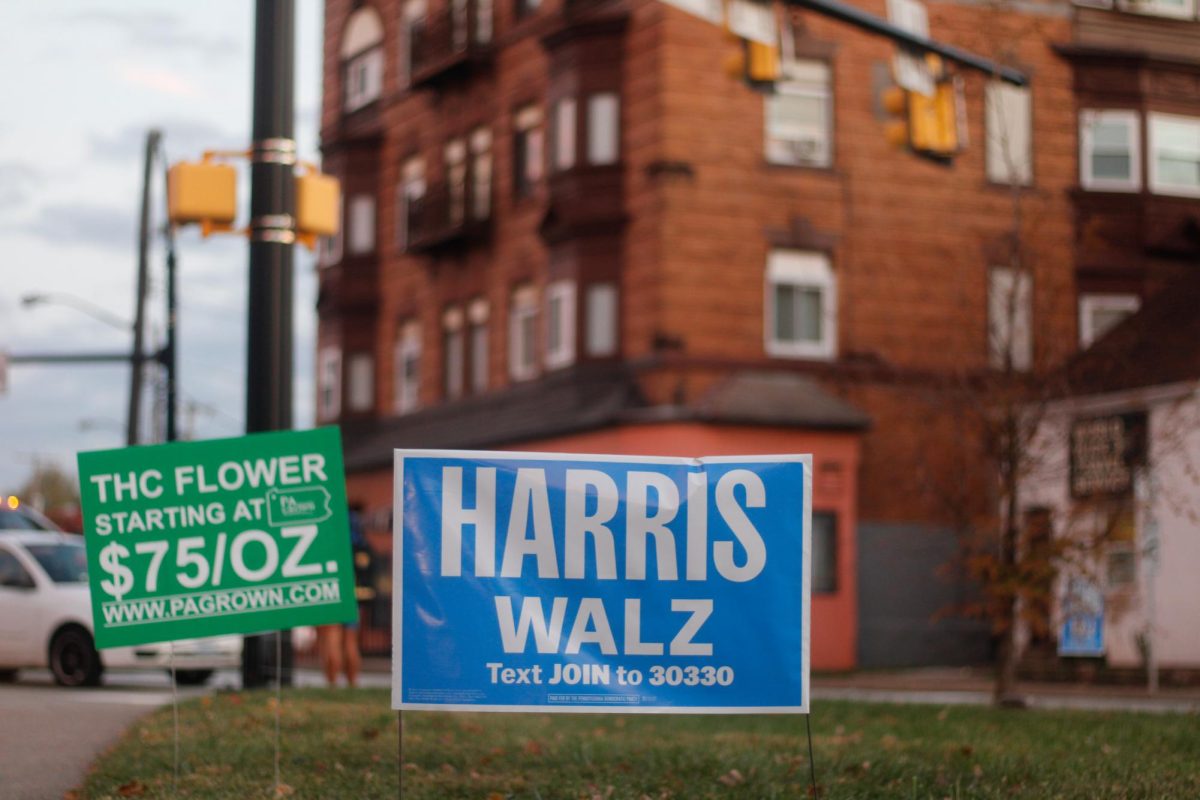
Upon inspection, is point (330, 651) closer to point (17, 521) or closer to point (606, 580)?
point (17, 521)

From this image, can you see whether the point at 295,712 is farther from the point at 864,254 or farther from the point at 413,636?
the point at 864,254

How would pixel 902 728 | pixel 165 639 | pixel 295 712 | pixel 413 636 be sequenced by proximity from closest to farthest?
pixel 413 636
pixel 165 639
pixel 295 712
pixel 902 728

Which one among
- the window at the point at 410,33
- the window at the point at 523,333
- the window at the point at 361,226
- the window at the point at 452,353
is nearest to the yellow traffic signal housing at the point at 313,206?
the window at the point at 523,333

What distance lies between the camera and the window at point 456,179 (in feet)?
127

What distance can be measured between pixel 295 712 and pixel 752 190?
2137 centimetres

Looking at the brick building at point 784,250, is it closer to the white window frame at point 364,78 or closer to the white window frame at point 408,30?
the white window frame at point 408,30

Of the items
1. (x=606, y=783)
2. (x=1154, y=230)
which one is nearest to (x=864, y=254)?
(x=1154, y=230)

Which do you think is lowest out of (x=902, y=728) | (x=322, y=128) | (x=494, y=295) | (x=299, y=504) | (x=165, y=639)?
(x=902, y=728)

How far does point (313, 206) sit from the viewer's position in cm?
1520

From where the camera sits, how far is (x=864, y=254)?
34.1 m

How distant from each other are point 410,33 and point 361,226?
4318mm

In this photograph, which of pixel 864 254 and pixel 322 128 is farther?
pixel 322 128

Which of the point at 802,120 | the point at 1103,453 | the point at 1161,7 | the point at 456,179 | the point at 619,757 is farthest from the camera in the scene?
the point at 456,179

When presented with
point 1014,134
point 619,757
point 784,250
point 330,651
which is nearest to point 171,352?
point 784,250
